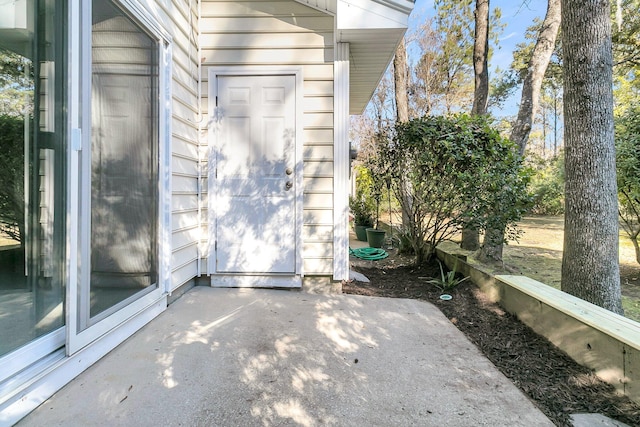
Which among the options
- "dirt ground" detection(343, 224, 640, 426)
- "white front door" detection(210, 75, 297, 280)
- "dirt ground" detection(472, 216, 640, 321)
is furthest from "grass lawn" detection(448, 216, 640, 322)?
"white front door" detection(210, 75, 297, 280)

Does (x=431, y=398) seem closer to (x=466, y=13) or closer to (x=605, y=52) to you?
(x=605, y=52)

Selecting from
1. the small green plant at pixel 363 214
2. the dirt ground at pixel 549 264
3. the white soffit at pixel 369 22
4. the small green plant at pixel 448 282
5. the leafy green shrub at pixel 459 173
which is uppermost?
the white soffit at pixel 369 22

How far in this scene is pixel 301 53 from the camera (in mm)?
3090

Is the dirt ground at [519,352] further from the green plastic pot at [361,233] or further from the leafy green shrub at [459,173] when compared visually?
the green plastic pot at [361,233]

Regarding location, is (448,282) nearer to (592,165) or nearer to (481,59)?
(592,165)

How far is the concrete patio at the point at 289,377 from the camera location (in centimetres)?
140

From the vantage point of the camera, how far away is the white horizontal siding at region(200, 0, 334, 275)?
308 centimetres

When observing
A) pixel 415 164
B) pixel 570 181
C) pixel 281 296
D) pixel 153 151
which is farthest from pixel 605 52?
pixel 153 151

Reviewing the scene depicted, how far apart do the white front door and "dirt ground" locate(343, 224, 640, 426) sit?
3.16 feet

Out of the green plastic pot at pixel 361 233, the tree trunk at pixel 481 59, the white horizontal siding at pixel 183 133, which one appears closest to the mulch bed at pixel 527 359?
the white horizontal siding at pixel 183 133

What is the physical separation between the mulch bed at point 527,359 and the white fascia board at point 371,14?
244 centimetres

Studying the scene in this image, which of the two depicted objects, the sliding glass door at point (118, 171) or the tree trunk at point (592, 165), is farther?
the tree trunk at point (592, 165)

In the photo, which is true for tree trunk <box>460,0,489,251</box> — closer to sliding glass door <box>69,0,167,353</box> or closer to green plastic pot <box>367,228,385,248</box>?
green plastic pot <box>367,228,385,248</box>

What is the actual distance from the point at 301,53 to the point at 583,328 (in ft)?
9.79
